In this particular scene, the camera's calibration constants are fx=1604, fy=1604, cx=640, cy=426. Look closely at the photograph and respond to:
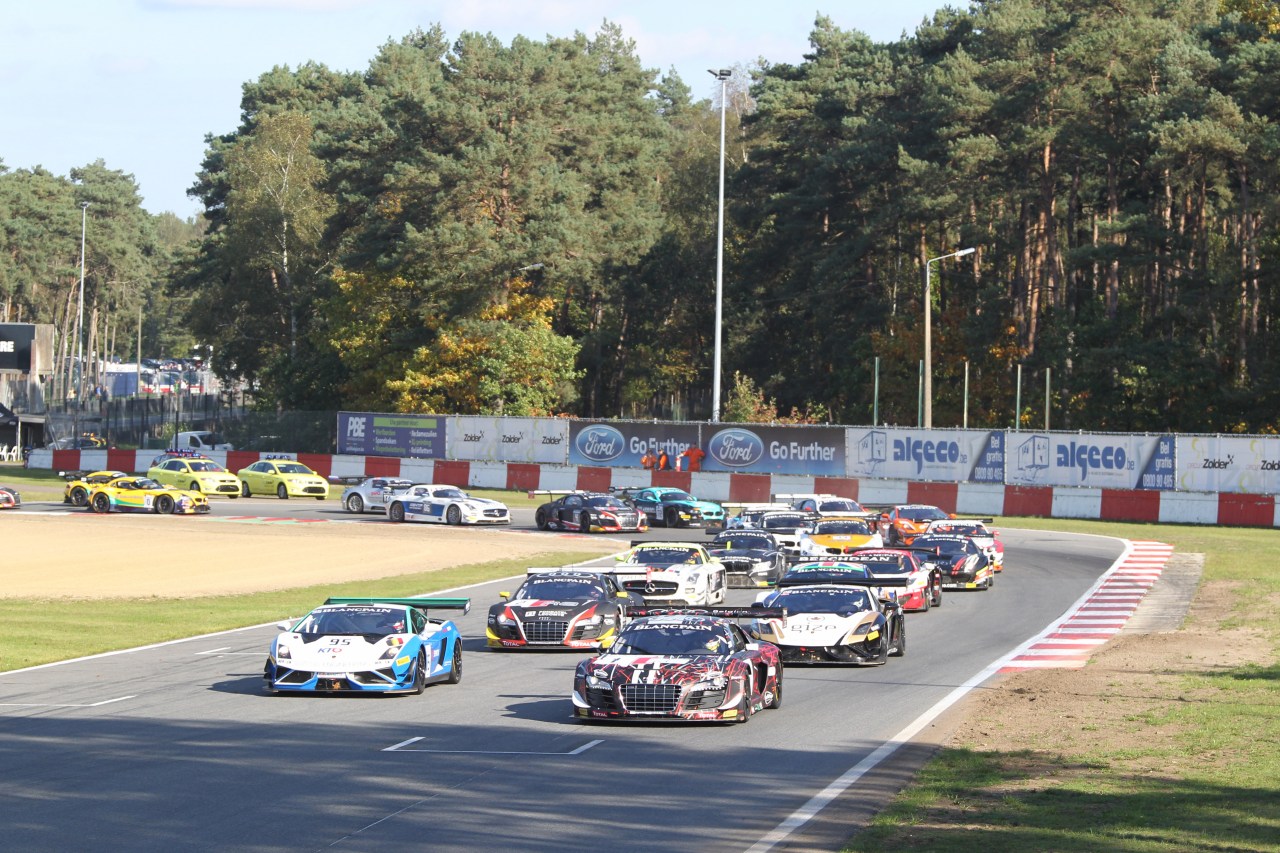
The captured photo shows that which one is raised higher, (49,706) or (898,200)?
(898,200)

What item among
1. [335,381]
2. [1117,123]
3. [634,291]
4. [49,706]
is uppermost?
[1117,123]

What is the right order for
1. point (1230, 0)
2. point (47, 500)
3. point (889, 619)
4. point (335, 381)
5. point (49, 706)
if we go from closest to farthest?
point (49, 706)
point (889, 619)
point (47, 500)
point (1230, 0)
point (335, 381)

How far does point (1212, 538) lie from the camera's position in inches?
1921

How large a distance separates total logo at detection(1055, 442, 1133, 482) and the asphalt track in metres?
32.7

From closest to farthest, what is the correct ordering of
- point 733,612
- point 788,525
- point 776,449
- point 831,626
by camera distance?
point 733,612 → point 831,626 → point 788,525 → point 776,449

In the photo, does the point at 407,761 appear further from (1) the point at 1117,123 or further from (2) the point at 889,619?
(1) the point at 1117,123

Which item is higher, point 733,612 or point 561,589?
point 733,612

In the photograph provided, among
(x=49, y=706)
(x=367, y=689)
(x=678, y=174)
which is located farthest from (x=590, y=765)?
(x=678, y=174)

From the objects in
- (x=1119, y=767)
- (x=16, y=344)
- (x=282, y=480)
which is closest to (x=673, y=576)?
(x=1119, y=767)

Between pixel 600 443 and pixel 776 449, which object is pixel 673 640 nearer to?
pixel 776 449

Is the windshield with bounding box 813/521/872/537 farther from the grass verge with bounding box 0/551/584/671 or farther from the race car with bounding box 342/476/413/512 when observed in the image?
the race car with bounding box 342/476/413/512

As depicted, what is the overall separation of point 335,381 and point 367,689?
76.3 meters

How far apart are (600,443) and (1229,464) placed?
24.0 metres

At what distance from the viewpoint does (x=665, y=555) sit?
3228cm
